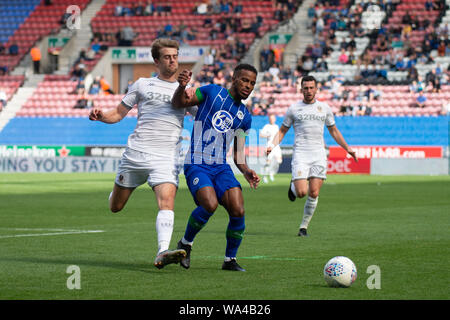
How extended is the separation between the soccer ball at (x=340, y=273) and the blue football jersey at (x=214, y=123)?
1.98 metres

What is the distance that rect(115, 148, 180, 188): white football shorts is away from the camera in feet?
31.0

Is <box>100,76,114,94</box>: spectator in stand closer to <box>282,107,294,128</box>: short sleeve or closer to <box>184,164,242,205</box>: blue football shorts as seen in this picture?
<box>282,107,294,128</box>: short sleeve

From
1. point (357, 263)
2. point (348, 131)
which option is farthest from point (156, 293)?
point (348, 131)

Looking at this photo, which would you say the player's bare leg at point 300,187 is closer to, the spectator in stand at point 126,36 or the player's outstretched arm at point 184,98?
the player's outstretched arm at point 184,98

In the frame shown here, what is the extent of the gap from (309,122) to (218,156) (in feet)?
17.1

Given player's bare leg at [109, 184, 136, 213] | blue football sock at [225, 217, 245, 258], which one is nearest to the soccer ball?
blue football sock at [225, 217, 245, 258]

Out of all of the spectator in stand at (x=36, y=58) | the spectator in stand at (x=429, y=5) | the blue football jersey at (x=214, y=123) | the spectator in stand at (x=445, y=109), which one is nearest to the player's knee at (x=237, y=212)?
the blue football jersey at (x=214, y=123)

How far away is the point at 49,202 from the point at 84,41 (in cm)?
3075

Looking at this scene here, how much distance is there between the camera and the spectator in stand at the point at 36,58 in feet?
159

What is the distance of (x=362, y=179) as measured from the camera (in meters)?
32.6

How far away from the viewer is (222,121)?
953cm

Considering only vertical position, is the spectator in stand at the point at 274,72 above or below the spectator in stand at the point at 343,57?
below
